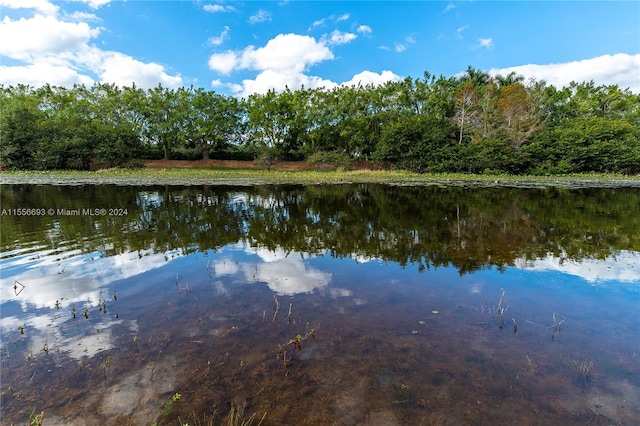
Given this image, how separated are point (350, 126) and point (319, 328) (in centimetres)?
4439

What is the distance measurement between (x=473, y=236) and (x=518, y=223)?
3.00m

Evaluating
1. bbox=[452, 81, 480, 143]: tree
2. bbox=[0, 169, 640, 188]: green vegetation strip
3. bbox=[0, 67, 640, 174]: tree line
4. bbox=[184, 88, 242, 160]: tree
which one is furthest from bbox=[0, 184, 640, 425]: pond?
bbox=[184, 88, 242, 160]: tree

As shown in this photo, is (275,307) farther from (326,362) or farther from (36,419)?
(36,419)

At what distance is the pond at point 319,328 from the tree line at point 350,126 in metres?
32.7

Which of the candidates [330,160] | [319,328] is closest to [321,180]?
[330,160]

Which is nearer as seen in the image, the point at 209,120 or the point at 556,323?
the point at 556,323

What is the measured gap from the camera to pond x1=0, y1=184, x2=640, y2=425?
3.05 m

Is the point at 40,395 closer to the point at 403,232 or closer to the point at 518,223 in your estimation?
the point at 403,232

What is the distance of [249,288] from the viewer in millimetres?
5793

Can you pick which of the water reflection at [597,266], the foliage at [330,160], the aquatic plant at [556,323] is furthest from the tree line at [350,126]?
the aquatic plant at [556,323]

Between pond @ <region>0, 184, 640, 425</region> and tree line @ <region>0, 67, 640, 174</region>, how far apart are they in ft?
107

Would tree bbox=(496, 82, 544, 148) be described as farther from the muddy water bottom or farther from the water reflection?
the muddy water bottom

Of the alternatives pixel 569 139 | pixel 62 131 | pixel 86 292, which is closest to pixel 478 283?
pixel 86 292

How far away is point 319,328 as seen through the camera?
4.42 meters
